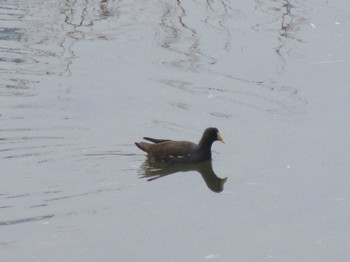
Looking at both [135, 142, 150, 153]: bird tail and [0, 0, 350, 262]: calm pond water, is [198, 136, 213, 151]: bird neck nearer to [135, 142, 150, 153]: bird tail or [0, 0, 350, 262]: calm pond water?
[0, 0, 350, 262]: calm pond water

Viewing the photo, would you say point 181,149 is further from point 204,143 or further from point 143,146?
point 143,146

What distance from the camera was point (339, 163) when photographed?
1315cm

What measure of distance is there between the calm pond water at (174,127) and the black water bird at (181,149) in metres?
0.13

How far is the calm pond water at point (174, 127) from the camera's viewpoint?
36.6 ft

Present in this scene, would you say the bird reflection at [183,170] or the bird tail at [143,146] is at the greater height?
the bird tail at [143,146]

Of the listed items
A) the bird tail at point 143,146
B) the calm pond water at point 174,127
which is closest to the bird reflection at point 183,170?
the calm pond water at point 174,127

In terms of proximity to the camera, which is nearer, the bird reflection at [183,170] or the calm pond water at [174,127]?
the calm pond water at [174,127]

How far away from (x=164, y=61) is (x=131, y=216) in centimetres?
510

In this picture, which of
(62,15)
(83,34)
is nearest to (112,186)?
(83,34)

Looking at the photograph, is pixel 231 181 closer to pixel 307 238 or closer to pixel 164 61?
pixel 307 238

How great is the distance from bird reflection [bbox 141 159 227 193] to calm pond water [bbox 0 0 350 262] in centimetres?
3

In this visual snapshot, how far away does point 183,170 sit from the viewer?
13.5 m

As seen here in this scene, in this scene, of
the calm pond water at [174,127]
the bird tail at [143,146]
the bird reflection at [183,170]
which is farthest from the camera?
the bird tail at [143,146]

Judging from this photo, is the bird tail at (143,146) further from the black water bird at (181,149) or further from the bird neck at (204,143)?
the bird neck at (204,143)
